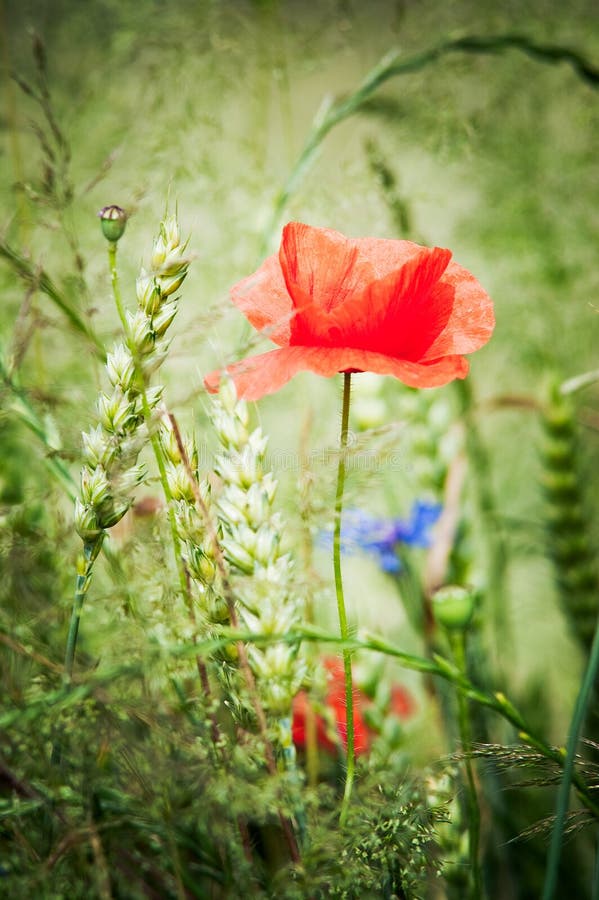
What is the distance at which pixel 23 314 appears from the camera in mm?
220

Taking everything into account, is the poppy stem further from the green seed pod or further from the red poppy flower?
the green seed pod

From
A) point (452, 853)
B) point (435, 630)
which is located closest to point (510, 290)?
point (435, 630)

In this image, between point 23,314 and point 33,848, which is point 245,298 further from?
point 33,848

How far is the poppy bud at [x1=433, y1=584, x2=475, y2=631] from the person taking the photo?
0.29m

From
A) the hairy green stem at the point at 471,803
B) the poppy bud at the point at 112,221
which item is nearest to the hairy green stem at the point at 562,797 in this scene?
the hairy green stem at the point at 471,803

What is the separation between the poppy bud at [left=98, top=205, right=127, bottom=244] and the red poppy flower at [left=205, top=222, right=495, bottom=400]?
0.04 meters

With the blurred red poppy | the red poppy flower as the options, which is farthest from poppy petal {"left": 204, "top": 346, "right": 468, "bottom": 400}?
the blurred red poppy

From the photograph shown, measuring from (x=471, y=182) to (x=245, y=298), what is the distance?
1.87 ft

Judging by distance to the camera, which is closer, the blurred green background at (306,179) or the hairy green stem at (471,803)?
the hairy green stem at (471,803)

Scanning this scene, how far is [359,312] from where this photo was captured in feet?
0.73

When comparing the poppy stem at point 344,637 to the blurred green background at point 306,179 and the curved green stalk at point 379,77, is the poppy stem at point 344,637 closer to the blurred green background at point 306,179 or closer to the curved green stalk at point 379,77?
the blurred green background at point 306,179

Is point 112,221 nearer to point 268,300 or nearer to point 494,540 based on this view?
point 268,300

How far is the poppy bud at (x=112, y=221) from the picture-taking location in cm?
22

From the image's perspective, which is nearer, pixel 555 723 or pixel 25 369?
pixel 25 369
